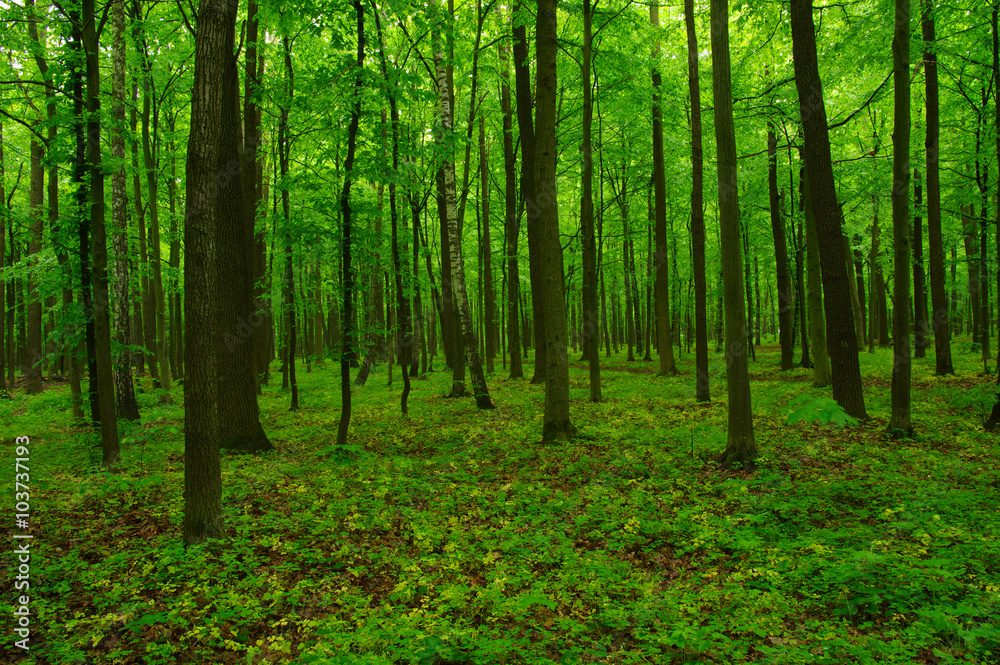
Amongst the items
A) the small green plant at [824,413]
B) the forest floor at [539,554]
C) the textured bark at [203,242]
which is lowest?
the forest floor at [539,554]

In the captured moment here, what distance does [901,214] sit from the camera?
8289mm

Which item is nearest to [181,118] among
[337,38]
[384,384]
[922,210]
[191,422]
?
[384,384]

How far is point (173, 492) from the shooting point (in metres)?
7.12

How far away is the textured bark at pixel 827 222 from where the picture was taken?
9789 millimetres

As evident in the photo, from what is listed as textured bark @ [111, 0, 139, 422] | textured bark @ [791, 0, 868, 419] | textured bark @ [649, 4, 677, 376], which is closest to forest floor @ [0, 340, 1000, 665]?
textured bark @ [791, 0, 868, 419]

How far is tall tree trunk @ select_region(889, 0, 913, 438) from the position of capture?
8.02 meters

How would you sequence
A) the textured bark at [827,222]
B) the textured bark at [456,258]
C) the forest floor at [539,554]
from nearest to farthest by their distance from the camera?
the forest floor at [539,554]
the textured bark at [827,222]
the textured bark at [456,258]

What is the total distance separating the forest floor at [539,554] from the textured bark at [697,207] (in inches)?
127

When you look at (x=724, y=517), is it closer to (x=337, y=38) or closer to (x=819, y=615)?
(x=819, y=615)

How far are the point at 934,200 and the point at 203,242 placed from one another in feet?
59.3

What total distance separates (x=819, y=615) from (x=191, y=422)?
6055mm

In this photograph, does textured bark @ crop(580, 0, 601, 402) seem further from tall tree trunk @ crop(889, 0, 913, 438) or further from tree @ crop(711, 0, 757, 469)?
tall tree trunk @ crop(889, 0, 913, 438)

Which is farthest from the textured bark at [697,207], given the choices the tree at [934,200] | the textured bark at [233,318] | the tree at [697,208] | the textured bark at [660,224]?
the textured bark at [233,318]

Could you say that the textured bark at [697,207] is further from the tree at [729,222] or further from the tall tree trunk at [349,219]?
the tall tree trunk at [349,219]
